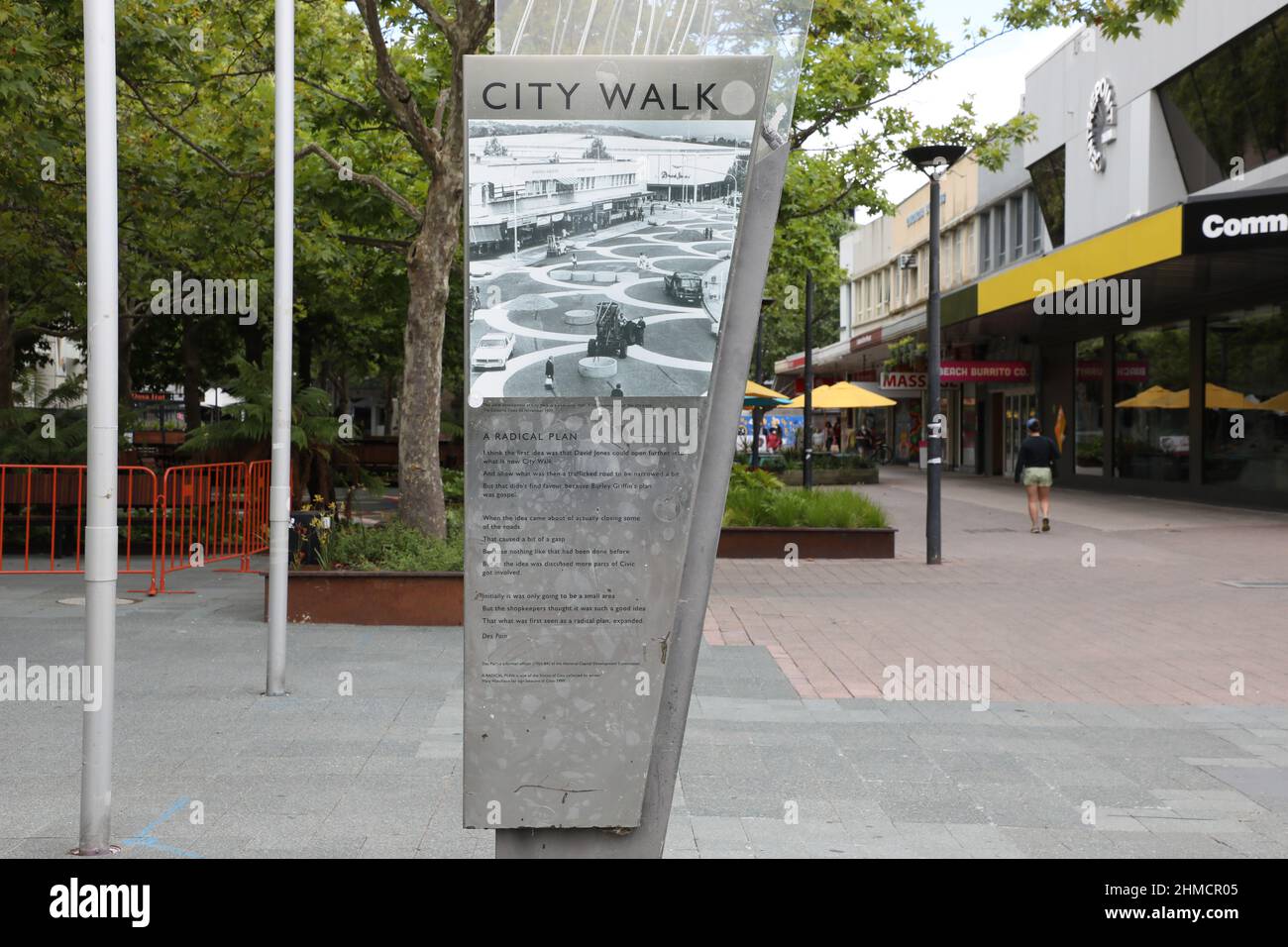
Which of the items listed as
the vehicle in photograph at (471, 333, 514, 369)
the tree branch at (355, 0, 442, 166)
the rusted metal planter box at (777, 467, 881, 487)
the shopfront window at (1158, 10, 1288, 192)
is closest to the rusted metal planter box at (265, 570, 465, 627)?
the tree branch at (355, 0, 442, 166)

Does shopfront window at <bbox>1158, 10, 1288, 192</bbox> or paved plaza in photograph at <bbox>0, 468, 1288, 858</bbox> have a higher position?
shopfront window at <bbox>1158, 10, 1288, 192</bbox>

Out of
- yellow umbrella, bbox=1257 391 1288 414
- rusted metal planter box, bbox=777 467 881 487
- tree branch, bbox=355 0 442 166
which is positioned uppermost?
tree branch, bbox=355 0 442 166

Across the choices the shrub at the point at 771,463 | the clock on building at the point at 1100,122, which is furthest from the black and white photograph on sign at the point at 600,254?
the shrub at the point at 771,463

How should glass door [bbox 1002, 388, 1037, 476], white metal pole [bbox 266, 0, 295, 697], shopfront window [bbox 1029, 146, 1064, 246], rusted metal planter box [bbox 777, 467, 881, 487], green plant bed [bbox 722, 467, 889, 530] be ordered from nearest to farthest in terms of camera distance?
1. white metal pole [bbox 266, 0, 295, 697]
2. green plant bed [bbox 722, 467, 889, 530]
3. shopfront window [bbox 1029, 146, 1064, 246]
4. rusted metal planter box [bbox 777, 467, 881, 487]
5. glass door [bbox 1002, 388, 1037, 476]

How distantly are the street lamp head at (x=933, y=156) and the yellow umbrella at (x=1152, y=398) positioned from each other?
11.8m

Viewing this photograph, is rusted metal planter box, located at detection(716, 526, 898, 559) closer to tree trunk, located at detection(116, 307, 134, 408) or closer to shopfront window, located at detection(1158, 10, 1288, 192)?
shopfront window, located at detection(1158, 10, 1288, 192)

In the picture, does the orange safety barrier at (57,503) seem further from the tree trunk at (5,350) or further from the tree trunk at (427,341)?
the tree trunk at (5,350)

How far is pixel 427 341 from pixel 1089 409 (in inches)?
937

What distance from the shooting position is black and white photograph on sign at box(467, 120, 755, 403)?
3.59m

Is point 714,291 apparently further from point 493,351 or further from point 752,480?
point 752,480

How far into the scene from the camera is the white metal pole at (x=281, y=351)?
806 cm

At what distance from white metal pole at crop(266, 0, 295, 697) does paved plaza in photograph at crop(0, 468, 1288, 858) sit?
43 centimetres

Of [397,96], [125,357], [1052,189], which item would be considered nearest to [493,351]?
[397,96]
